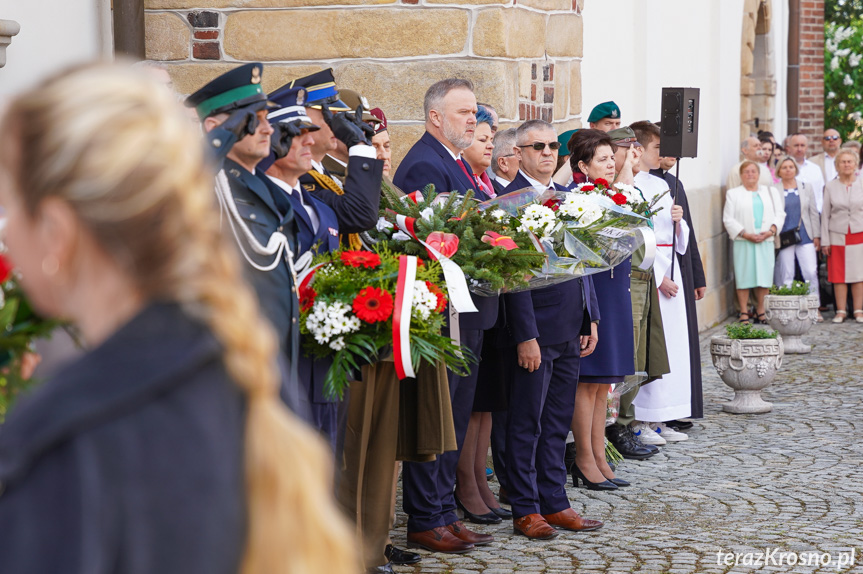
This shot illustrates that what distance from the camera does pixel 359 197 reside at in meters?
4.33

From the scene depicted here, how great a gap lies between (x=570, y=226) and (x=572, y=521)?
4.56 feet

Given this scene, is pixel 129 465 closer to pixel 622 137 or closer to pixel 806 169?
pixel 622 137

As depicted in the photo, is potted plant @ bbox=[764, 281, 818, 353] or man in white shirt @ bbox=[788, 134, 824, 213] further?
man in white shirt @ bbox=[788, 134, 824, 213]

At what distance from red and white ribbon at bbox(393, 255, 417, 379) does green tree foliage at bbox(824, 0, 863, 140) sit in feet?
60.4

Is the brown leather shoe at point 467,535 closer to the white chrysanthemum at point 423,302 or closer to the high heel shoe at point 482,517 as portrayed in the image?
the high heel shoe at point 482,517

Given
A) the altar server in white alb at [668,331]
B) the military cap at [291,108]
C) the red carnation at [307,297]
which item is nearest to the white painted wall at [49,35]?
the military cap at [291,108]

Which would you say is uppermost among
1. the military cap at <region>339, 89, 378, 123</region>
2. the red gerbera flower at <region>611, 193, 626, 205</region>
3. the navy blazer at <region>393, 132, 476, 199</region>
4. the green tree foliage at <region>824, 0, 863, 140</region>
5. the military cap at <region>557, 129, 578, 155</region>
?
the green tree foliage at <region>824, 0, 863, 140</region>

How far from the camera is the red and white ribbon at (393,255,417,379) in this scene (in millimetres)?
4102

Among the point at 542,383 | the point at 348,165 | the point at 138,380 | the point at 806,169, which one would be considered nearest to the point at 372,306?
the point at 348,165

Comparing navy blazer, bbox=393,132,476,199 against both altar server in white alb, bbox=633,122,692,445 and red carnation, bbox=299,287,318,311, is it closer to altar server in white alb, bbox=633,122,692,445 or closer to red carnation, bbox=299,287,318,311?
red carnation, bbox=299,287,318,311

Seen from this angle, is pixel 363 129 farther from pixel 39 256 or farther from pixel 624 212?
pixel 39 256

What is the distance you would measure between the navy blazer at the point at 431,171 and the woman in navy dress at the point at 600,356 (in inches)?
46.2

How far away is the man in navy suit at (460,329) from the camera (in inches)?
199

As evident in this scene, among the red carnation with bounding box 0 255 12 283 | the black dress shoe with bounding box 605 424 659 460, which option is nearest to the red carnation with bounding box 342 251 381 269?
the red carnation with bounding box 0 255 12 283
